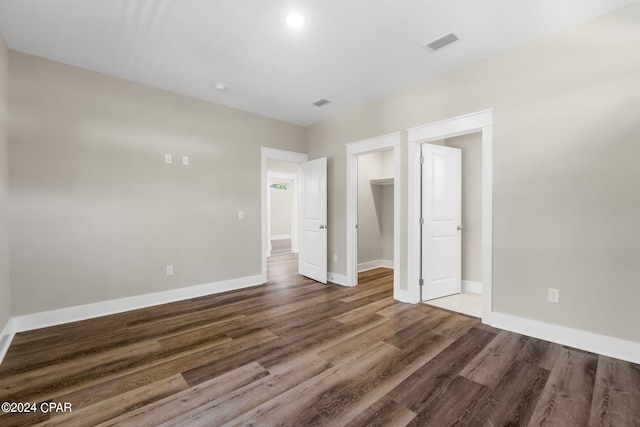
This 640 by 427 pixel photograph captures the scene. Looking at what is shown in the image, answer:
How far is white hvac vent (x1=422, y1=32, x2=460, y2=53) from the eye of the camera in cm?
251

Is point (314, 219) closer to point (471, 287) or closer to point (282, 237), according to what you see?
point (471, 287)

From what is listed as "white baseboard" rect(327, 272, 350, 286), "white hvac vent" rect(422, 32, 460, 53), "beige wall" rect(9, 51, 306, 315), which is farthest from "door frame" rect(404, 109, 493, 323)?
"beige wall" rect(9, 51, 306, 315)

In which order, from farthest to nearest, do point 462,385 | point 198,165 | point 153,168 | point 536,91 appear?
point 198,165 → point 153,168 → point 536,91 → point 462,385

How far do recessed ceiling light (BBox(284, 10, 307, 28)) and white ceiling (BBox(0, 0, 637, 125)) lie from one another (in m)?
0.05

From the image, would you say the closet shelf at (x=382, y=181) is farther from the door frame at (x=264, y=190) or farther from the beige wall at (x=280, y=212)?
the beige wall at (x=280, y=212)

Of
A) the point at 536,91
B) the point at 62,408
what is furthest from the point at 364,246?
the point at 62,408

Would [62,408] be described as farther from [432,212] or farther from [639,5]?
[639,5]

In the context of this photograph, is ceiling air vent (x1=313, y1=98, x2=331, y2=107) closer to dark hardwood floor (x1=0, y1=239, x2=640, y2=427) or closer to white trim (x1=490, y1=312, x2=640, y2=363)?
dark hardwood floor (x1=0, y1=239, x2=640, y2=427)

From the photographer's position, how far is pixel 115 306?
3.24 meters

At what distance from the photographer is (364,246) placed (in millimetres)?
5621

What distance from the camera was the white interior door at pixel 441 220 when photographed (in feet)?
11.8

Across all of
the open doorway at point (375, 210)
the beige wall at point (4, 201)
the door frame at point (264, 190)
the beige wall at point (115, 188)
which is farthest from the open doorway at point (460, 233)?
the beige wall at point (4, 201)

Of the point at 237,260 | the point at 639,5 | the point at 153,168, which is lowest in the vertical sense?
the point at 237,260

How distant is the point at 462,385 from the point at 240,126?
4.24 m
